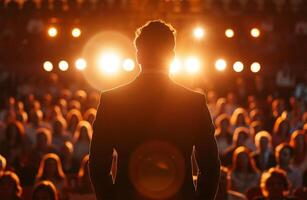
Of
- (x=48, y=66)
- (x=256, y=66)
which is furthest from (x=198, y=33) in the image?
(x=48, y=66)

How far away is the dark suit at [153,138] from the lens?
4.62 m

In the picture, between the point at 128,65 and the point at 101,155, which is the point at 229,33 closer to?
the point at 128,65

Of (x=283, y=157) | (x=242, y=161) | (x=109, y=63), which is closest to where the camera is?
(x=242, y=161)

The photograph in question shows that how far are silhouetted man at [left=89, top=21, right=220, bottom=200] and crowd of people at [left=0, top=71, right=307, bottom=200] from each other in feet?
13.6

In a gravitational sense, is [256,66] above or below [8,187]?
above

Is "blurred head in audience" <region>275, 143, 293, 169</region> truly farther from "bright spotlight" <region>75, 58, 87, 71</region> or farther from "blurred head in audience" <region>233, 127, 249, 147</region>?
"bright spotlight" <region>75, 58, 87, 71</region>

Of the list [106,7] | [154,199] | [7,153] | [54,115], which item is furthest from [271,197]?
[106,7]

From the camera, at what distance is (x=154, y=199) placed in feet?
15.2

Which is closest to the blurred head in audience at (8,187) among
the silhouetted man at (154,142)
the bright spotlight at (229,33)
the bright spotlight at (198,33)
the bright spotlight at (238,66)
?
the silhouetted man at (154,142)

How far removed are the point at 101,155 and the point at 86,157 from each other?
6403 mm

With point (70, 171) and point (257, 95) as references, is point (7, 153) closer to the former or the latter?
point (70, 171)

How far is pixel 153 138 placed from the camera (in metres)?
4.68

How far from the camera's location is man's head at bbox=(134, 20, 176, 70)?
4734mm

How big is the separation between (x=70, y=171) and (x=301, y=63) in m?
13.4
